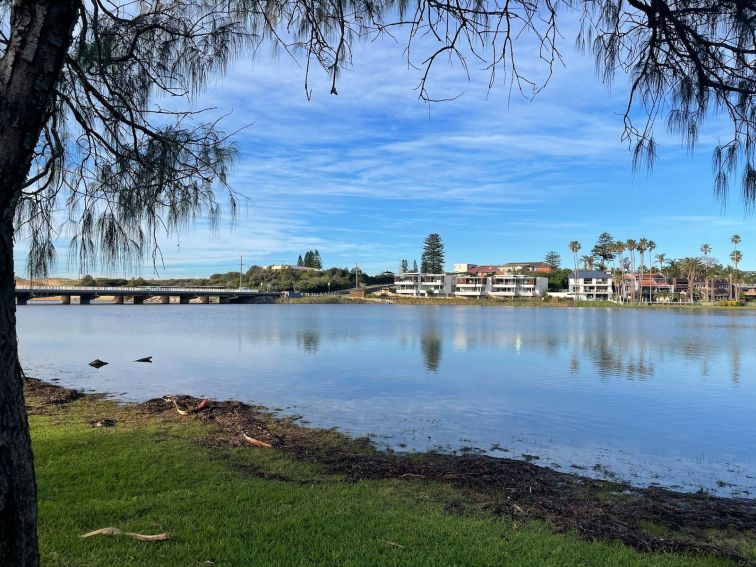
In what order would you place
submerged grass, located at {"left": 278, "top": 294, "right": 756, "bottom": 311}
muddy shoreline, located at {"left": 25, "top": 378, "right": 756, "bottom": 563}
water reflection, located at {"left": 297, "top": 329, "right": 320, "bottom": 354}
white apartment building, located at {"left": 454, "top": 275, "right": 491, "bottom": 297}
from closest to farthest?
muddy shoreline, located at {"left": 25, "top": 378, "right": 756, "bottom": 563} → water reflection, located at {"left": 297, "top": 329, "right": 320, "bottom": 354} → submerged grass, located at {"left": 278, "top": 294, "right": 756, "bottom": 311} → white apartment building, located at {"left": 454, "top": 275, "right": 491, "bottom": 297}

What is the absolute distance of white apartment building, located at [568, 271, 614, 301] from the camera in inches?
4751

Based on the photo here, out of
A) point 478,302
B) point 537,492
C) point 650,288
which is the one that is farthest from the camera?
point 650,288

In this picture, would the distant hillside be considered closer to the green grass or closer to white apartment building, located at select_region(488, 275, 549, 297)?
white apartment building, located at select_region(488, 275, 549, 297)

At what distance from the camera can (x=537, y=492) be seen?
7145 millimetres

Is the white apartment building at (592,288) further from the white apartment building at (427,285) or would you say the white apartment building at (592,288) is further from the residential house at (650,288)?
the white apartment building at (427,285)

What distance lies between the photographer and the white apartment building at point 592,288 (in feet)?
396

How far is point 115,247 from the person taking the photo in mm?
5258

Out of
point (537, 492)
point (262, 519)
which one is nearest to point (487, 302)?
point (537, 492)

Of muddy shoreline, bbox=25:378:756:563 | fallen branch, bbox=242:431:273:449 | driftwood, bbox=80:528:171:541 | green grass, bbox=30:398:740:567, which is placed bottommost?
muddy shoreline, bbox=25:378:756:563

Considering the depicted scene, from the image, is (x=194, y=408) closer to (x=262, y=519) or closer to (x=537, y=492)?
(x=262, y=519)

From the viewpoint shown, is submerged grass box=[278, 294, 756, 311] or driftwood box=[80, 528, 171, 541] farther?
submerged grass box=[278, 294, 756, 311]

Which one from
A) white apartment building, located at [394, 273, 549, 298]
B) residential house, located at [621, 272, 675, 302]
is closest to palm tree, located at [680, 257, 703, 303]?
residential house, located at [621, 272, 675, 302]

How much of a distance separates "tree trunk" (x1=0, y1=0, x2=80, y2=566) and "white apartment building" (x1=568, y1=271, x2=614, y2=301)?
4982 inches

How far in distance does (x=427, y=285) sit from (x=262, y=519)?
414ft
